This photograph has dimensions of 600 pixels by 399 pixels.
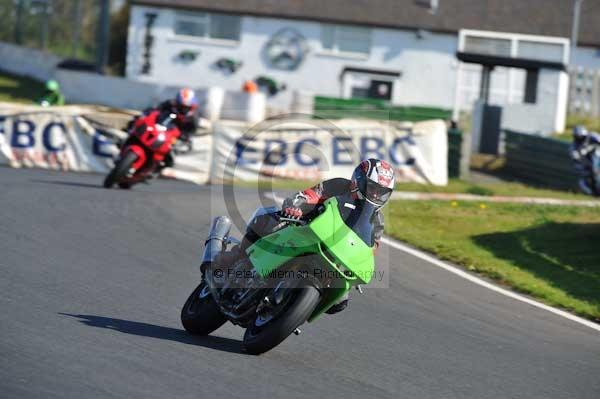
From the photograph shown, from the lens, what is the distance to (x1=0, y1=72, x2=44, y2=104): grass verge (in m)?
37.1

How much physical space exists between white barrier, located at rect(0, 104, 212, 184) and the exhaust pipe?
12.1 metres

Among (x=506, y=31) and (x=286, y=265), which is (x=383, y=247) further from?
(x=506, y=31)

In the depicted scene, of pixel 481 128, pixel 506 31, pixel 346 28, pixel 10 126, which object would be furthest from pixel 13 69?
pixel 10 126

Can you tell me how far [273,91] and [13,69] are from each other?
10.4 meters

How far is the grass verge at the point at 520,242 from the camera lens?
11.9 metres

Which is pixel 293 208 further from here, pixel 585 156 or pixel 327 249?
pixel 585 156

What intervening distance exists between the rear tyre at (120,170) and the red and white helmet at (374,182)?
9427mm

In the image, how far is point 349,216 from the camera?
6934 millimetres

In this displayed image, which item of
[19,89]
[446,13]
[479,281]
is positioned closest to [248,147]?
[479,281]

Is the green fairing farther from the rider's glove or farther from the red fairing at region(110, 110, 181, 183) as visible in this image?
the red fairing at region(110, 110, 181, 183)

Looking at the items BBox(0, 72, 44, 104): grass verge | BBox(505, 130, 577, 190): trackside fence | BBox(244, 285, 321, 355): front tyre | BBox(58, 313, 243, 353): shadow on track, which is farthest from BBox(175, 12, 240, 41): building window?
BBox(244, 285, 321, 355): front tyre

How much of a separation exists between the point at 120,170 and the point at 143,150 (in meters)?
0.63

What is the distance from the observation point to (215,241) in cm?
777

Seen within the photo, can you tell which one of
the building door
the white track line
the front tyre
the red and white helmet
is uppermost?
the building door
